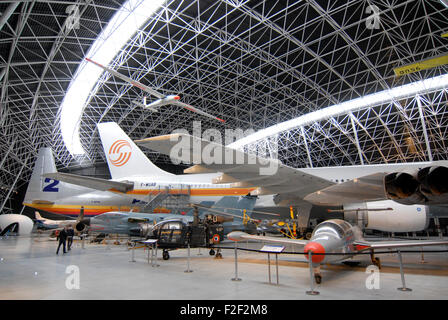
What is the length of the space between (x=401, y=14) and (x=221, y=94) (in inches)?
757

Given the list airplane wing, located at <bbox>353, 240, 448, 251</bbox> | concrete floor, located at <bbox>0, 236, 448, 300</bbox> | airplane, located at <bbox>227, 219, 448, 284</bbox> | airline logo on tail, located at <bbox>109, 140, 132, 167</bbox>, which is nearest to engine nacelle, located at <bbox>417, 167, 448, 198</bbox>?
concrete floor, located at <bbox>0, 236, 448, 300</bbox>

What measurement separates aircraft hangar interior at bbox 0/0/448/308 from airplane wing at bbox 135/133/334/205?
0.24 feet

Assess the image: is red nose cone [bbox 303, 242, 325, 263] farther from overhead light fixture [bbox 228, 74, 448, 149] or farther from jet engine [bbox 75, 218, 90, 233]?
overhead light fixture [bbox 228, 74, 448, 149]

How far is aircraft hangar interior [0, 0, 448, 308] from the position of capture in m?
6.80

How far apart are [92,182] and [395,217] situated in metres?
18.4

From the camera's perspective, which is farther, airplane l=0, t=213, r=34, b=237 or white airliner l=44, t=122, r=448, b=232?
airplane l=0, t=213, r=34, b=237

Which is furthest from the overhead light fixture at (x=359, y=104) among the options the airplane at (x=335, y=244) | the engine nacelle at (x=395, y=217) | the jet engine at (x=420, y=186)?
the jet engine at (x=420, y=186)

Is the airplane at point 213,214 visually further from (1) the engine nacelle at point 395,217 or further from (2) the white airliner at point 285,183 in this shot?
(1) the engine nacelle at point 395,217

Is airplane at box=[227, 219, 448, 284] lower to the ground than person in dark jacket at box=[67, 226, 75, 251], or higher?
higher

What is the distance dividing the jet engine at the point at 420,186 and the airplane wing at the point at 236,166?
498cm

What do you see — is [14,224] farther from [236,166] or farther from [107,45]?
[236,166]

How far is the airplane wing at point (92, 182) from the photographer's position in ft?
50.6

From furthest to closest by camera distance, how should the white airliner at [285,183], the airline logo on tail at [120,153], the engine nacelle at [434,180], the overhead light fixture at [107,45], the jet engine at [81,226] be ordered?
the airline logo on tail at [120,153], the overhead light fixture at [107,45], the jet engine at [81,226], the white airliner at [285,183], the engine nacelle at [434,180]

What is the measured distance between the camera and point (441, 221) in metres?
25.6
